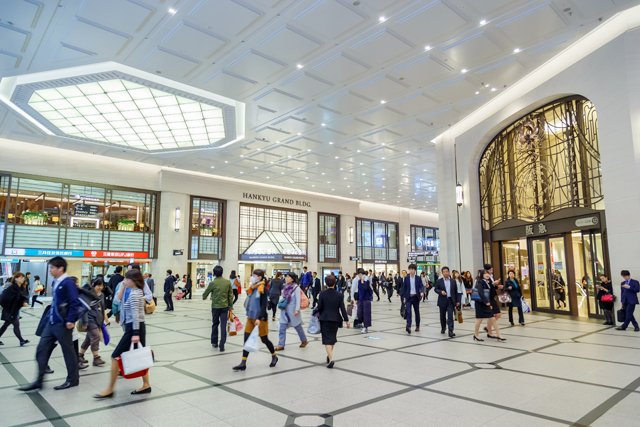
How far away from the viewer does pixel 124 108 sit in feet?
52.0

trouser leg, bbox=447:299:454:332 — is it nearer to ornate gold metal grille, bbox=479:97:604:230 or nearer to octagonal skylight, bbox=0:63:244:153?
ornate gold metal grille, bbox=479:97:604:230

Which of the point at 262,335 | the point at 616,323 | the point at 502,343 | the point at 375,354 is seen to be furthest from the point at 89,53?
the point at 616,323

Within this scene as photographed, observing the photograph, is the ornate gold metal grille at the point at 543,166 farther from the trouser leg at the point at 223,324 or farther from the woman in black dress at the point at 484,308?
the trouser leg at the point at 223,324

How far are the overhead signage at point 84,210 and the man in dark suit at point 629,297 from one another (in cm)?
2502

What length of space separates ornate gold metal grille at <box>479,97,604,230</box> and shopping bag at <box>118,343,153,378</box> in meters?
12.2

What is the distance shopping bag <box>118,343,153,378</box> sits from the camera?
439 centimetres

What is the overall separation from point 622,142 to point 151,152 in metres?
20.8

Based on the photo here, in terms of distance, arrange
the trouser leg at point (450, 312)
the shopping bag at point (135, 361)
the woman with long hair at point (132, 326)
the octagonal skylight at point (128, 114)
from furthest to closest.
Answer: the octagonal skylight at point (128, 114) → the trouser leg at point (450, 312) → the woman with long hair at point (132, 326) → the shopping bag at point (135, 361)

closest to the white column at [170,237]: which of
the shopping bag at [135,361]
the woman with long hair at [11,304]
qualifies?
the woman with long hair at [11,304]

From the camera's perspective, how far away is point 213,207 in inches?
1131

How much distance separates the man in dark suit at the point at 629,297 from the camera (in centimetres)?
925

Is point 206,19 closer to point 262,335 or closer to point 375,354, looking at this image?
point 262,335

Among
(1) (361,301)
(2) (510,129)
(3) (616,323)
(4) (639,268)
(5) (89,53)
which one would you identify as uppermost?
(5) (89,53)

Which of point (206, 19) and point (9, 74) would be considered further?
point (9, 74)
